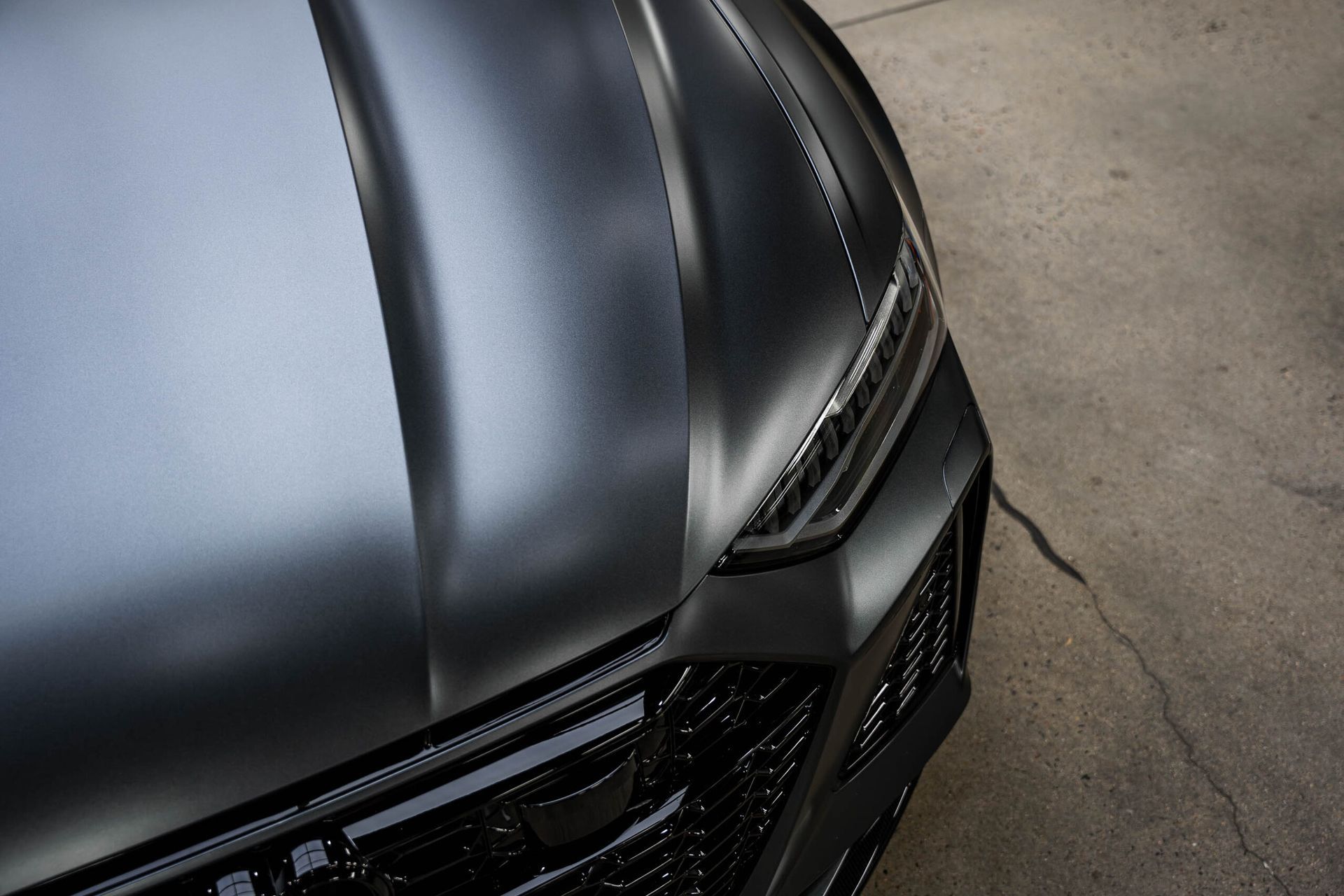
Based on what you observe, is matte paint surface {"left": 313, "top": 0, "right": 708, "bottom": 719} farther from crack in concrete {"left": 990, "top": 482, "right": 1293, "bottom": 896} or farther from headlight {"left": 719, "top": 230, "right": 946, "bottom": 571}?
crack in concrete {"left": 990, "top": 482, "right": 1293, "bottom": 896}

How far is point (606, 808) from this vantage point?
3.25 feet

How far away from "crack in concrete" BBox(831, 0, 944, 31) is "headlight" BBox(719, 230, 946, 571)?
236 centimetres

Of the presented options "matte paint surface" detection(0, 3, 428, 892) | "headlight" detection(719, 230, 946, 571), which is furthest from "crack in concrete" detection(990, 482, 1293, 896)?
"matte paint surface" detection(0, 3, 428, 892)

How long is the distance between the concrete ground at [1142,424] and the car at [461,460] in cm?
54

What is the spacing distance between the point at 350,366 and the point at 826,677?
58 centimetres

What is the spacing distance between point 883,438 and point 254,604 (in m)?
0.68

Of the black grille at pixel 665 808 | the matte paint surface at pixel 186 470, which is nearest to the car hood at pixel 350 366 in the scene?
the matte paint surface at pixel 186 470

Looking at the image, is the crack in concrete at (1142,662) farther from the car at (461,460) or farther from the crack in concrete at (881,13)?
the crack in concrete at (881,13)

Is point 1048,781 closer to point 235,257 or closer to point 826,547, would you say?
point 826,547

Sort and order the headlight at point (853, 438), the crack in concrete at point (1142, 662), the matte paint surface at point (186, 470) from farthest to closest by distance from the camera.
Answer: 1. the crack in concrete at point (1142, 662)
2. the headlight at point (853, 438)
3. the matte paint surface at point (186, 470)

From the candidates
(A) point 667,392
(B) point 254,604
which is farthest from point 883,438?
(B) point 254,604

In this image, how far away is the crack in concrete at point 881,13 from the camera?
3.37 meters

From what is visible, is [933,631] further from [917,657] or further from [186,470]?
[186,470]

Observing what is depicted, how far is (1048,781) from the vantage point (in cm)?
174
